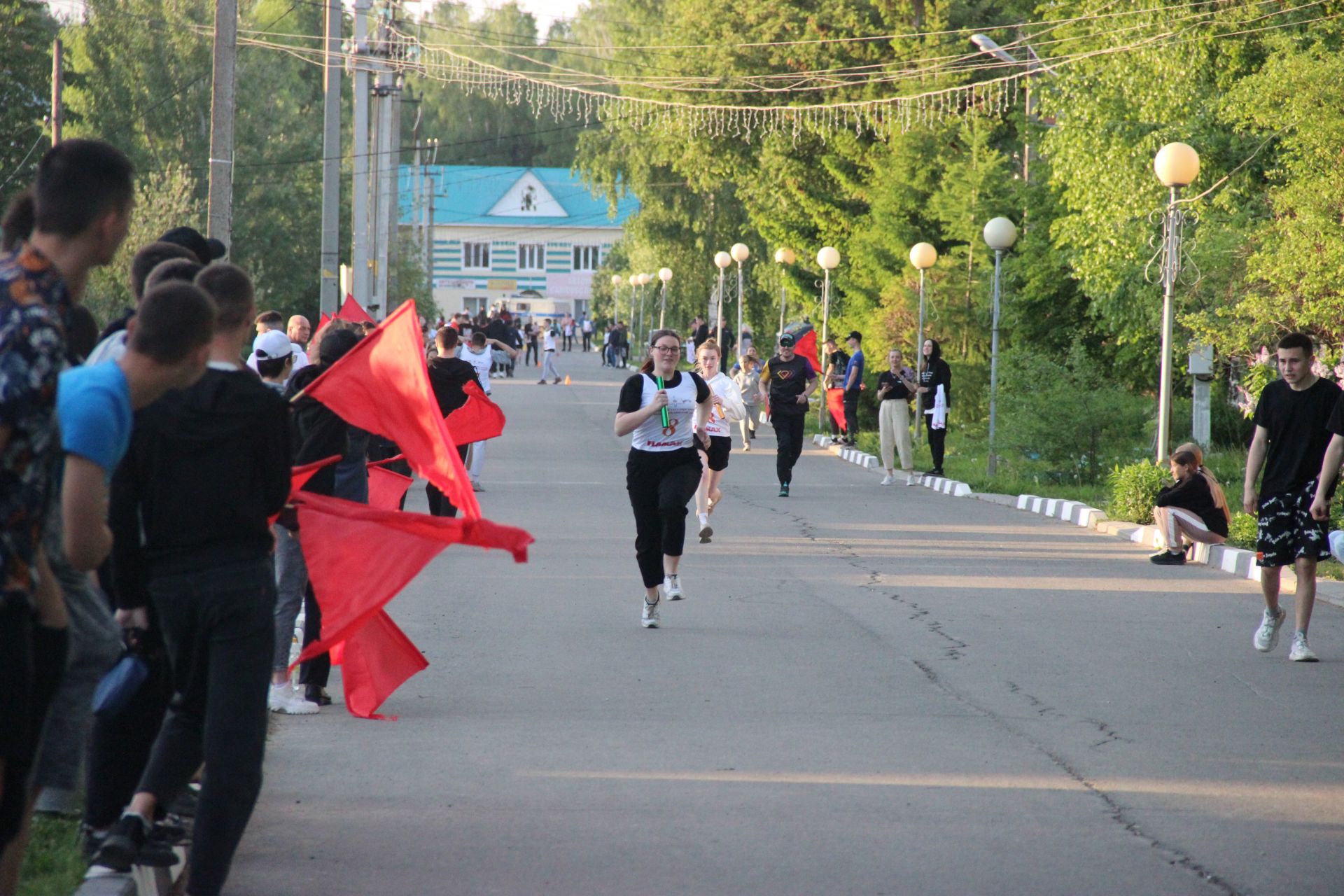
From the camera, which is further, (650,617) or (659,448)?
(659,448)

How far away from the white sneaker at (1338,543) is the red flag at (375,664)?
25.3ft

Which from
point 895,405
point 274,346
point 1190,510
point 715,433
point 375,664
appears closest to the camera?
point 375,664

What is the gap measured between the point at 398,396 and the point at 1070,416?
16.2m

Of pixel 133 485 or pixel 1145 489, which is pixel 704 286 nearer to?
pixel 1145 489

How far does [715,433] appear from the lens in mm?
→ 15844

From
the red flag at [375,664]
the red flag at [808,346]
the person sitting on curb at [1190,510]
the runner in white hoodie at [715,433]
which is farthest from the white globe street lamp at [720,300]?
the red flag at [375,664]

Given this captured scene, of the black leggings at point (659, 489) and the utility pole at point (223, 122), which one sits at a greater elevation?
the utility pole at point (223, 122)

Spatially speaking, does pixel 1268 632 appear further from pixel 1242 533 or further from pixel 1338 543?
pixel 1242 533

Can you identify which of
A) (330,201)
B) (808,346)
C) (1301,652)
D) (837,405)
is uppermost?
(330,201)

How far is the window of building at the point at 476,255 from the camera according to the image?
112 meters

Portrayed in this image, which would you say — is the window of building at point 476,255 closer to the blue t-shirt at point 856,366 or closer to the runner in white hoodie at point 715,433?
the blue t-shirt at point 856,366

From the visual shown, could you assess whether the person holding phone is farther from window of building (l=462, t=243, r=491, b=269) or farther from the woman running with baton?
window of building (l=462, t=243, r=491, b=269)

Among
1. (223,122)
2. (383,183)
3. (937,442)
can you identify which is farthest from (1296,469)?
(383,183)

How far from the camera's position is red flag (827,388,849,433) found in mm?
29659
